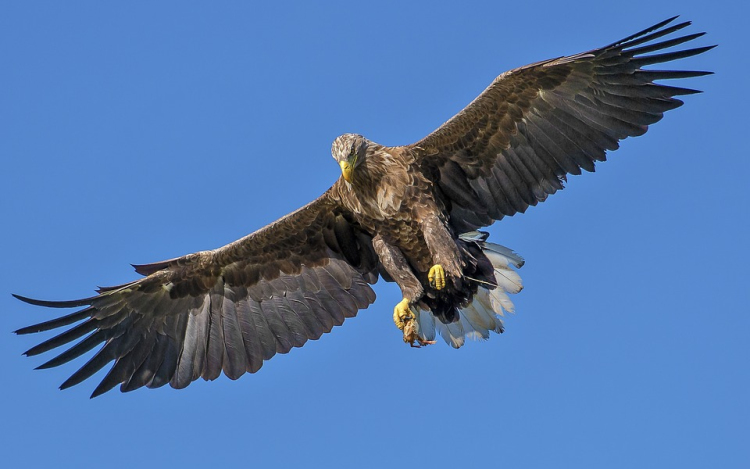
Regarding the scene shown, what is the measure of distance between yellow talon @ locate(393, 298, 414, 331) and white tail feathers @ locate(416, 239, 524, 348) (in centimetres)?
99

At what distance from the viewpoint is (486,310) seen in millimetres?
11555

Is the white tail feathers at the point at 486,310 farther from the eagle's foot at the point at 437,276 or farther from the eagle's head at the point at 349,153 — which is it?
the eagle's head at the point at 349,153

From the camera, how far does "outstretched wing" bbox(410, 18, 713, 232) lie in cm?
1027

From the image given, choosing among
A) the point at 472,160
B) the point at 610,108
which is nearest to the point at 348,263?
the point at 472,160

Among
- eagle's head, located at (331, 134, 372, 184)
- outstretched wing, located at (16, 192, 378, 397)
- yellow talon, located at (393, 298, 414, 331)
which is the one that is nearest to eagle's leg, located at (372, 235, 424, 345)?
yellow talon, located at (393, 298, 414, 331)

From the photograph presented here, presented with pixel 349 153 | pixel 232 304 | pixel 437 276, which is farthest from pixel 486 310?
pixel 232 304

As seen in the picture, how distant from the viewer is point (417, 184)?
34.8 ft

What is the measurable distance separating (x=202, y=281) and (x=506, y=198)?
113 inches

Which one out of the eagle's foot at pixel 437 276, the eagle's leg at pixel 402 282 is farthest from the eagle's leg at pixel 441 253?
the eagle's leg at pixel 402 282

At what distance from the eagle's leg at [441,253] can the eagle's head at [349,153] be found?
30.4 inches

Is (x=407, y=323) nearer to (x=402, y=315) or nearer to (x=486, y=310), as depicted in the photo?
(x=402, y=315)

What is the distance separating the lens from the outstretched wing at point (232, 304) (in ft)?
36.9

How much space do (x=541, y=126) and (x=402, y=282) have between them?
1764 mm

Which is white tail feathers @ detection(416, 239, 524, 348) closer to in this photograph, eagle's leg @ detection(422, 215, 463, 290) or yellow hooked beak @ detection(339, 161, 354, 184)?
eagle's leg @ detection(422, 215, 463, 290)
